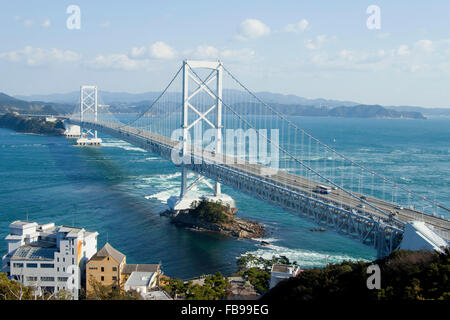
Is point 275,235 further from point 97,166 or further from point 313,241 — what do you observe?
point 97,166

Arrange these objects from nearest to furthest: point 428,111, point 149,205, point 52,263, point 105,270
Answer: point 52,263 → point 105,270 → point 149,205 → point 428,111

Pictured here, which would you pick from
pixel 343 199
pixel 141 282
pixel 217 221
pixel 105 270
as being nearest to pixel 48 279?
pixel 105 270

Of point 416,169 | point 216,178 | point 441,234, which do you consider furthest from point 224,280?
point 416,169

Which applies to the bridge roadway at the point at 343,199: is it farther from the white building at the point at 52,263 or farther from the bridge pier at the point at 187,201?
the white building at the point at 52,263

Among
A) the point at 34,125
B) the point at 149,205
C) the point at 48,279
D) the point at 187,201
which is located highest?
the point at 34,125

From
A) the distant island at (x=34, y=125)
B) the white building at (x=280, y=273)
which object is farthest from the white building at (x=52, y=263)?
the distant island at (x=34, y=125)

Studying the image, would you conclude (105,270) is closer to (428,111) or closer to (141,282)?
(141,282)

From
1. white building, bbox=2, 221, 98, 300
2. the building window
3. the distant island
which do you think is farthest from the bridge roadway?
the distant island
